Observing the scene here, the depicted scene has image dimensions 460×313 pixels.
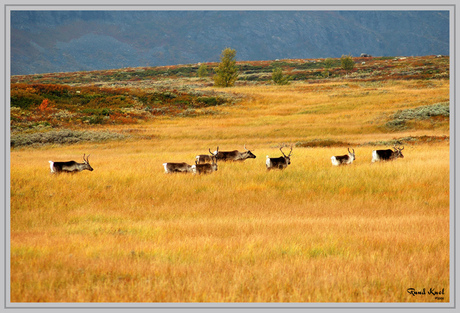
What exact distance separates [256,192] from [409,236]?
568 centimetres

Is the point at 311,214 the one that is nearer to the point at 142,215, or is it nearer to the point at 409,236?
the point at 409,236

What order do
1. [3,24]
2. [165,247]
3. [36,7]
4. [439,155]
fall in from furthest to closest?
[439,155]
[165,247]
[36,7]
[3,24]

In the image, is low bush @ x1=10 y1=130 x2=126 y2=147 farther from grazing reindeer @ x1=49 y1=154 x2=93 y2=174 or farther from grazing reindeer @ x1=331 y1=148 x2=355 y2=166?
grazing reindeer @ x1=331 y1=148 x2=355 y2=166

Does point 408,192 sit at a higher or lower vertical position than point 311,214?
higher

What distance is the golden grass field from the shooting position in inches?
211

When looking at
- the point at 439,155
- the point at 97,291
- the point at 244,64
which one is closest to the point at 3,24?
the point at 97,291

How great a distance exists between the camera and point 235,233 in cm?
835

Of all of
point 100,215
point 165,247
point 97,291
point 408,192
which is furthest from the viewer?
point 408,192

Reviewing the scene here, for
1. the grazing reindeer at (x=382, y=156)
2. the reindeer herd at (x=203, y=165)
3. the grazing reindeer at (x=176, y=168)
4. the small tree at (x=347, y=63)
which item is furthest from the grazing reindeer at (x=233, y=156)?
the small tree at (x=347, y=63)

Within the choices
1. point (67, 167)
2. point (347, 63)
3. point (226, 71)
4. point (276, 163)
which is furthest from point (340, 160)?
point (347, 63)

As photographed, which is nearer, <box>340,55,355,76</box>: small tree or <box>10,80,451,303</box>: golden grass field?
<box>10,80,451,303</box>: golden grass field

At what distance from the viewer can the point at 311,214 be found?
10578 millimetres

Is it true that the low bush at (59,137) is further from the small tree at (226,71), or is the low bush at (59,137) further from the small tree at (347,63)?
the small tree at (347,63)

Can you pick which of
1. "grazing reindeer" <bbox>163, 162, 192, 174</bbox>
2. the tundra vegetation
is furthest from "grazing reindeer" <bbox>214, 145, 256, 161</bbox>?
"grazing reindeer" <bbox>163, 162, 192, 174</bbox>
